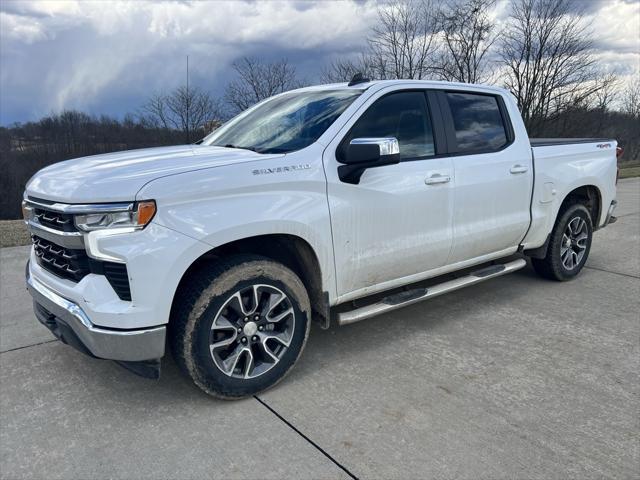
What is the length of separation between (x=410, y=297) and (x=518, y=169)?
1.64 metres

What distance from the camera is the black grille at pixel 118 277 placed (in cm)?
256

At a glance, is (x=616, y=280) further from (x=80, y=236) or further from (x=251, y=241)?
(x=80, y=236)

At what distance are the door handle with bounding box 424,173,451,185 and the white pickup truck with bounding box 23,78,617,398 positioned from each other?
13 mm

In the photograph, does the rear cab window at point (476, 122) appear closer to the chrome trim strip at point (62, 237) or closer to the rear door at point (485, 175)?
the rear door at point (485, 175)

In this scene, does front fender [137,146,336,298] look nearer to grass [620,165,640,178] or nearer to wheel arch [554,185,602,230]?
wheel arch [554,185,602,230]

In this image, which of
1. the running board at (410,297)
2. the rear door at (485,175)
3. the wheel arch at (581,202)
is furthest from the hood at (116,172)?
the wheel arch at (581,202)

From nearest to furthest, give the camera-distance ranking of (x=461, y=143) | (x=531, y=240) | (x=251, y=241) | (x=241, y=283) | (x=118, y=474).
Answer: (x=118, y=474), (x=241, y=283), (x=251, y=241), (x=461, y=143), (x=531, y=240)

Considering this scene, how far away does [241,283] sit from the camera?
2906 millimetres

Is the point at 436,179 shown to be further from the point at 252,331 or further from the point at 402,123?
the point at 252,331

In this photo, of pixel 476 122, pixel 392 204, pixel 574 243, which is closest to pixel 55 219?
pixel 392 204

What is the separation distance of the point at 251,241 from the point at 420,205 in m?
1.31

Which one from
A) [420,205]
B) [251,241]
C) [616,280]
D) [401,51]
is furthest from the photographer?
[401,51]

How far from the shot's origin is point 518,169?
4.39 meters

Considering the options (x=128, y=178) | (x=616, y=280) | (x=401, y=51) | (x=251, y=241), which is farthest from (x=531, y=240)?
(x=401, y=51)
